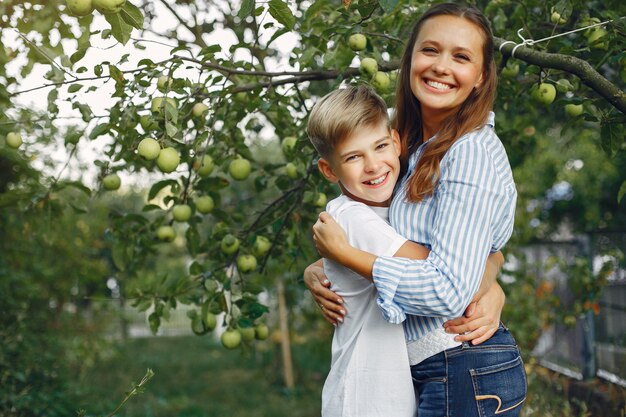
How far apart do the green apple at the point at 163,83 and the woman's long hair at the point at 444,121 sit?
680 millimetres

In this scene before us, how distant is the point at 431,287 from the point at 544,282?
4060mm

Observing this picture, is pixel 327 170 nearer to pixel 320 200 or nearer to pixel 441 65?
Answer: pixel 441 65

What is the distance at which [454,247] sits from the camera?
4.61 feet

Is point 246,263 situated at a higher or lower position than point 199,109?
lower

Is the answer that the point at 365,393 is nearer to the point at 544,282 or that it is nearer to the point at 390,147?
the point at 390,147

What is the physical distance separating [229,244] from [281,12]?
954 mm

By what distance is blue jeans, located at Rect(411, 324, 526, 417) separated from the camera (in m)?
1.49

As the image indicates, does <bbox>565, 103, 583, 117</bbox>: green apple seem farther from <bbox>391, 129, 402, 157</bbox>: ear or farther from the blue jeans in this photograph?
the blue jeans

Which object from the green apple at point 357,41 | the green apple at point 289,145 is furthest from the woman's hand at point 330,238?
the green apple at point 289,145

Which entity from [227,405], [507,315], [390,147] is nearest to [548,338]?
[507,315]

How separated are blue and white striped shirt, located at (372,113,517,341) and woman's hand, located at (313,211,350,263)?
122 millimetres

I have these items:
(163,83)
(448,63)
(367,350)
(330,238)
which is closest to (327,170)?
(330,238)

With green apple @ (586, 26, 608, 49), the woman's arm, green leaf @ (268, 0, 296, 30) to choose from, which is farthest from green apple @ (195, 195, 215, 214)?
green apple @ (586, 26, 608, 49)

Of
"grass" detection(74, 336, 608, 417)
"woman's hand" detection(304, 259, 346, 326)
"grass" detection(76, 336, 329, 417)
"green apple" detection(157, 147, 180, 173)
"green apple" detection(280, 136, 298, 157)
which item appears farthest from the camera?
"grass" detection(76, 336, 329, 417)
